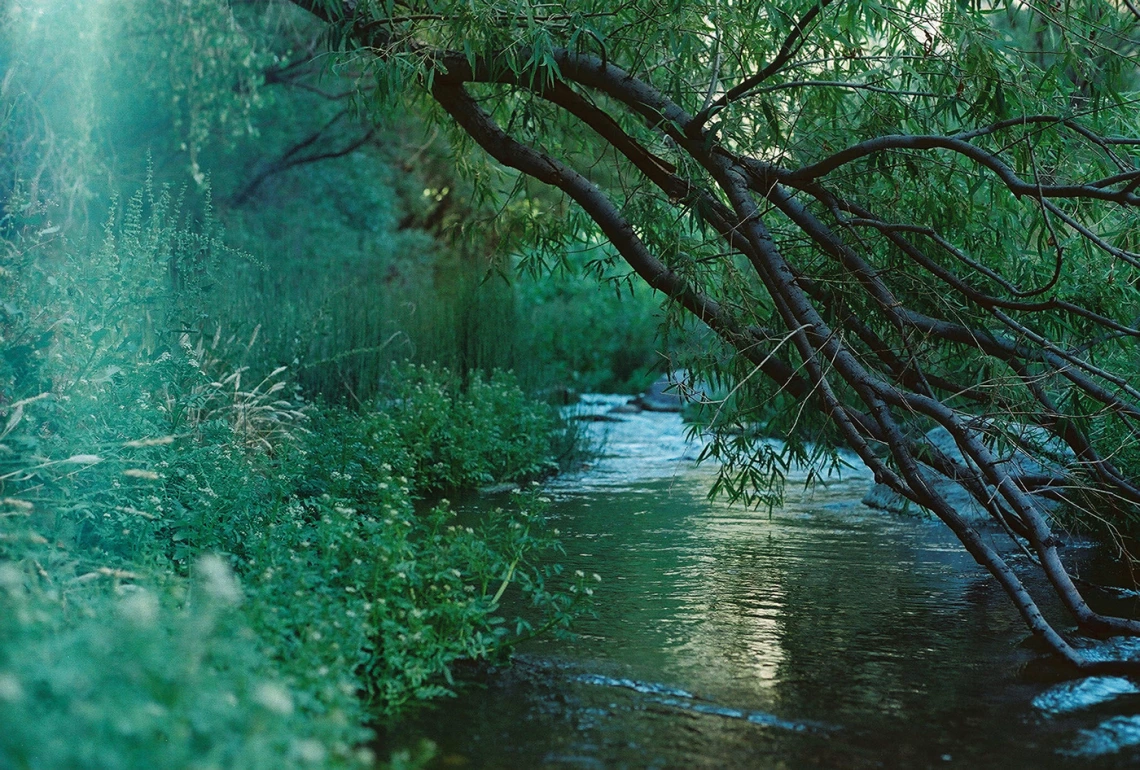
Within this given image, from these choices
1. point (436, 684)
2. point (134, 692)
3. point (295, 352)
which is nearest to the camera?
point (134, 692)

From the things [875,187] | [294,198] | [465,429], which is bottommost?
[465,429]

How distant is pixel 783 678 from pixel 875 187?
236cm

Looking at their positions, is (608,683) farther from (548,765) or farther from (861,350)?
(861,350)

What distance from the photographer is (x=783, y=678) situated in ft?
11.5

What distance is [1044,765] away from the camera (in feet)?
9.21

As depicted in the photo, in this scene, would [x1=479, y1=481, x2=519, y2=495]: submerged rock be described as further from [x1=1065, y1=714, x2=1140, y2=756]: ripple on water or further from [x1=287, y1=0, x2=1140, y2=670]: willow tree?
[x1=1065, y1=714, x2=1140, y2=756]: ripple on water

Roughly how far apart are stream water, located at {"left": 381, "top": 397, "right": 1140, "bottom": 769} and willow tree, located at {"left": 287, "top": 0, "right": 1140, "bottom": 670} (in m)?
0.51

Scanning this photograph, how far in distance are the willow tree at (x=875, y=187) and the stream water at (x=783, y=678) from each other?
51 cm

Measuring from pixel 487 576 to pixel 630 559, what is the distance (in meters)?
1.83

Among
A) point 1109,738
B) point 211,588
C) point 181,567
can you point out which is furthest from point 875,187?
point 211,588

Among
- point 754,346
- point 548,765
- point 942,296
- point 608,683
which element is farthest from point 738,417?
point 548,765

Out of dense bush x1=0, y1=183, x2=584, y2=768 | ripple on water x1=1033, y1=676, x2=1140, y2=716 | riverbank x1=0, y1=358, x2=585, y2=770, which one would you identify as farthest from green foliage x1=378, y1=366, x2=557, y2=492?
ripple on water x1=1033, y1=676, x2=1140, y2=716

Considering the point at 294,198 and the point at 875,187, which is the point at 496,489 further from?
the point at 294,198

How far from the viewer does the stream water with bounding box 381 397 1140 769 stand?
289 cm
